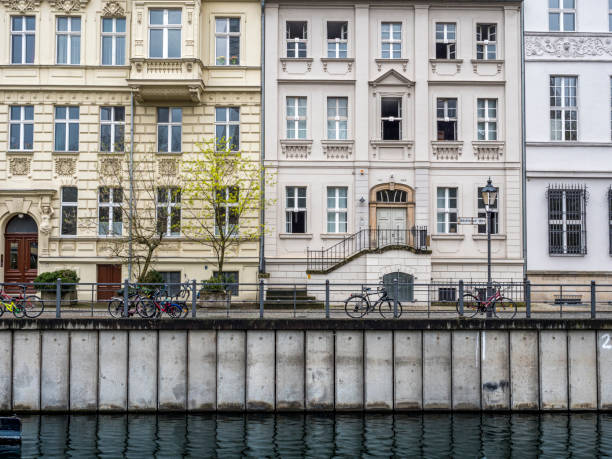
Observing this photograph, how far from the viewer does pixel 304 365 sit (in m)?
17.1

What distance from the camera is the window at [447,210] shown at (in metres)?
26.9

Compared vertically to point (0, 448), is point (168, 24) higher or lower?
higher

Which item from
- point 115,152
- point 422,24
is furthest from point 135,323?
point 422,24

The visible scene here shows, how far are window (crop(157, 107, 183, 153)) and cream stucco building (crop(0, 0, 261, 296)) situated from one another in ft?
0.16

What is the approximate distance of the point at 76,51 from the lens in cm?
2688

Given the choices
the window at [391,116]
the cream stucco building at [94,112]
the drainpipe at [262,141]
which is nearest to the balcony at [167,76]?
the cream stucco building at [94,112]

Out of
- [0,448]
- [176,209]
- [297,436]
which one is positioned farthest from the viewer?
[176,209]

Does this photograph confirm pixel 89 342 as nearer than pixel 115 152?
Yes

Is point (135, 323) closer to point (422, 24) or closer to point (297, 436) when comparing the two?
point (297, 436)

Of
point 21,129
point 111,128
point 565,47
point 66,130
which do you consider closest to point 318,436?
point 111,128

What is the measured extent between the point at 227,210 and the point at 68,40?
1006cm

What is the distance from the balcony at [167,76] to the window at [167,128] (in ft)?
3.99

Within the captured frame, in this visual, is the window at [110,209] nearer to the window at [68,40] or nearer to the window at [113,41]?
the window at [113,41]

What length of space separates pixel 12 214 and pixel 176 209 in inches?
274
